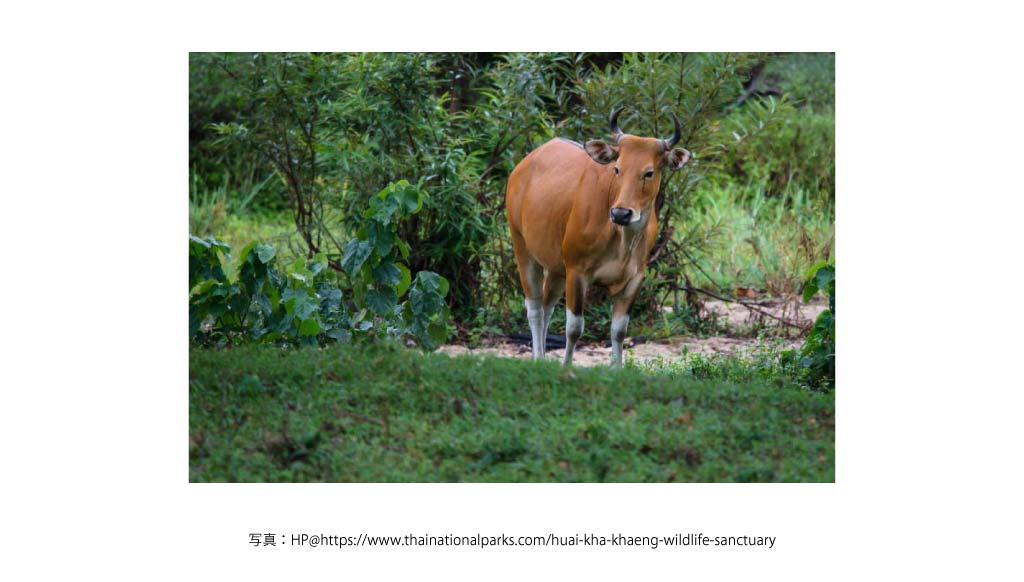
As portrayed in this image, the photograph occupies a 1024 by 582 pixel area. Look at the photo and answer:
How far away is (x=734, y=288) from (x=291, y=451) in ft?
20.8

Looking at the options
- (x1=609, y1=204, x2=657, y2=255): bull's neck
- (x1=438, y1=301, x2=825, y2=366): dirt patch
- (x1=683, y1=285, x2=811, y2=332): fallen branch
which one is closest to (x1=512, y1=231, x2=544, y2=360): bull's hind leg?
(x1=438, y1=301, x2=825, y2=366): dirt patch

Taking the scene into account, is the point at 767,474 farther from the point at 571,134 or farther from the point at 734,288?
the point at 734,288

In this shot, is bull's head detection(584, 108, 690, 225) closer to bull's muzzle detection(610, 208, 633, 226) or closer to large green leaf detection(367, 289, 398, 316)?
bull's muzzle detection(610, 208, 633, 226)

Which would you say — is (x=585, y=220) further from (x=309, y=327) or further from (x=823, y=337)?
(x=309, y=327)

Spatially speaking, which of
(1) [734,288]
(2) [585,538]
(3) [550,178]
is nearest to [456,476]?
(2) [585,538]

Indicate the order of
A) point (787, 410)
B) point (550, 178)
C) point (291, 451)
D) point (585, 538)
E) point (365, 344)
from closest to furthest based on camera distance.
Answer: point (585, 538) < point (291, 451) < point (787, 410) < point (365, 344) < point (550, 178)

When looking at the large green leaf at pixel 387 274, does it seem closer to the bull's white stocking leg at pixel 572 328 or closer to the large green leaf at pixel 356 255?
the large green leaf at pixel 356 255

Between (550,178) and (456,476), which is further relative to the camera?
(550,178)

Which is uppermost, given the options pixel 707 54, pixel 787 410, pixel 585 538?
pixel 707 54

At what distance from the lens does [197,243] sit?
7.38 metres

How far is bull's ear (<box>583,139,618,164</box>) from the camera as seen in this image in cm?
745

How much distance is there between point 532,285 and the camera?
870 cm

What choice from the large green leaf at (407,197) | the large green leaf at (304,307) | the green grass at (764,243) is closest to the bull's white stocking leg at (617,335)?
the large green leaf at (407,197)

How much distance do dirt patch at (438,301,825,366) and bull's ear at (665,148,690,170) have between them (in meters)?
1.87
